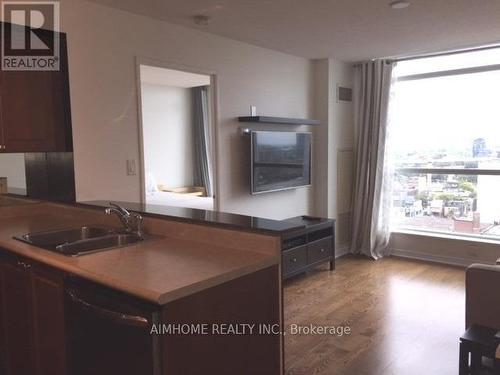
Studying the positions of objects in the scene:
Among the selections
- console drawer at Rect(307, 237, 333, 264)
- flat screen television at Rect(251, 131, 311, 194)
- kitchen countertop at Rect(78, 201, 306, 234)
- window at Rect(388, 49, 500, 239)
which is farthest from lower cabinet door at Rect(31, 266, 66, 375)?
window at Rect(388, 49, 500, 239)

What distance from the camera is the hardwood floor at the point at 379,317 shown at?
2662mm

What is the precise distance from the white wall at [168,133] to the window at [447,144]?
13.4 feet

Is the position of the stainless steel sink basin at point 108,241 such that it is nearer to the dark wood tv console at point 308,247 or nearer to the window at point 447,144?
the dark wood tv console at point 308,247

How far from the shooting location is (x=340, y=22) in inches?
140

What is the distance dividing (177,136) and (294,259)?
4445 mm

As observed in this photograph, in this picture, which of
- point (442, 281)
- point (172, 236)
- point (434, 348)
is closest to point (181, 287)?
point (172, 236)

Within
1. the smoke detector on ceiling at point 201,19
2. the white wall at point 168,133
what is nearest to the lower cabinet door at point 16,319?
the smoke detector on ceiling at point 201,19

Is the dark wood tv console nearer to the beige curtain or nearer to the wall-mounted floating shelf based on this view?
the beige curtain

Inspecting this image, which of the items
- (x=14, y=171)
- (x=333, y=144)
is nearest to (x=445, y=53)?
(x=333, y=144)

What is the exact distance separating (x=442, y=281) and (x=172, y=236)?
3.26 m

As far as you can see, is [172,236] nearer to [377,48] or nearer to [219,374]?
[219,374]

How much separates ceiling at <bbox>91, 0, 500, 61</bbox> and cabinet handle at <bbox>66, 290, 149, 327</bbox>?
2.24m

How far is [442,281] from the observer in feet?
14.2

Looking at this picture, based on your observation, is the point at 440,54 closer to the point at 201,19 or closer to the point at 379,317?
the point at 201,19
